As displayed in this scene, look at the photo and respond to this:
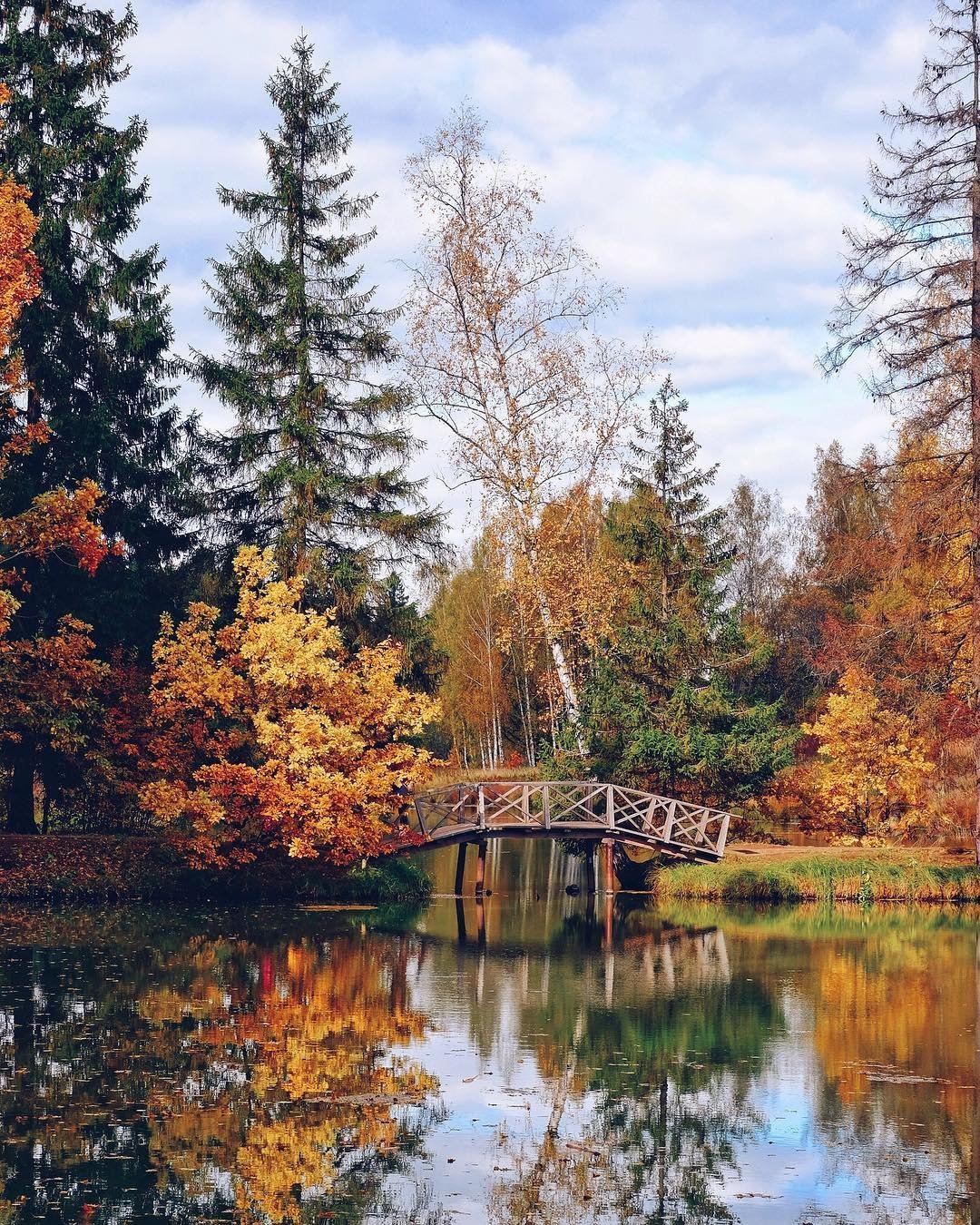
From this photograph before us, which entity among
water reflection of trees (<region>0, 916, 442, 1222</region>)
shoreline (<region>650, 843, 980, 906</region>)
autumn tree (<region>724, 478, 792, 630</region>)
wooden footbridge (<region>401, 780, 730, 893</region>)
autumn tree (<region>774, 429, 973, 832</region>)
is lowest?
water reflection of trees (<region>0, 916, 442, 1222</region>)

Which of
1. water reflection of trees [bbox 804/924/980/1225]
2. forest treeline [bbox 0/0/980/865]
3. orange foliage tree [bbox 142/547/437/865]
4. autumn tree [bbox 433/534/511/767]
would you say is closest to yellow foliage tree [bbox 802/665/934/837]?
forest treeline [bbox 0/0/980/865]

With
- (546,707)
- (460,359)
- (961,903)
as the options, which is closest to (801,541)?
(546,707)

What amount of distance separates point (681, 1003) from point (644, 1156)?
254 inches

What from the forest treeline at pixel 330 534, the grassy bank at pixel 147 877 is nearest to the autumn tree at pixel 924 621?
the forest treeline at pixel 330 534

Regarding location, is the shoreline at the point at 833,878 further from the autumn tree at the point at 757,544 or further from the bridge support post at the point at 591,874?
the autumn tree at the point at 757,544

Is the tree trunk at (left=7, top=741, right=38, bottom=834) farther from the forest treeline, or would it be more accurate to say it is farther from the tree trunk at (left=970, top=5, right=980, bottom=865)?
the tree trunk at (left=970, top=5, right=980, bottom=865)

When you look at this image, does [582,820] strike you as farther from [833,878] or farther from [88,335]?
[88,335]

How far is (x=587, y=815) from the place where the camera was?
2845cm

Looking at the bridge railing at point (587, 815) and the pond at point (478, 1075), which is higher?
the bridge railing at point (587, 815)

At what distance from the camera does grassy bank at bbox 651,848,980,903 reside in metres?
26.4

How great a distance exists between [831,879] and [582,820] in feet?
16.3

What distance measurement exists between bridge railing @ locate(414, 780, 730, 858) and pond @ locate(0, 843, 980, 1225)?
204 inches

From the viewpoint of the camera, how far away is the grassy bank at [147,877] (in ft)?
78.9

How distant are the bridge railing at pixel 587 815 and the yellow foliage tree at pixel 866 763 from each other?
4697 millimetres
